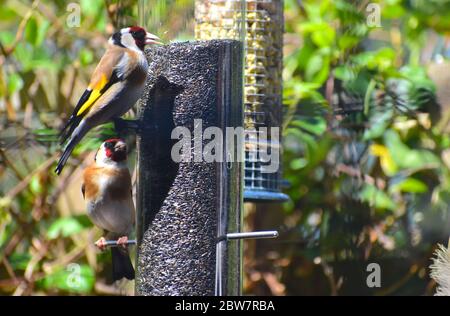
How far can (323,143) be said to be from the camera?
444cm

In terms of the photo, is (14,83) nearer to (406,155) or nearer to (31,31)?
(31,31)

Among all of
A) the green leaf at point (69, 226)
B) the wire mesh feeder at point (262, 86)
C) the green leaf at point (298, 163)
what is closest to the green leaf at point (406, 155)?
the green leaf at point (298, 163)

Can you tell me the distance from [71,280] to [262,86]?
A: 126cm

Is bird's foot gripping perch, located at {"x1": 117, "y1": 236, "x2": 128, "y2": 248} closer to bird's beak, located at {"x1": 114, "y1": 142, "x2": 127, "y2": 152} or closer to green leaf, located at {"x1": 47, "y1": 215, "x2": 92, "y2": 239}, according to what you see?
bird's beak, located at {"x1": 114, "y1": 142, "x2": 127, "y2": 152}

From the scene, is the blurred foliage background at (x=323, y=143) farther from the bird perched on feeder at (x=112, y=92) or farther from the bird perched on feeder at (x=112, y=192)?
the bird perched on feeder at (x=112, y=92)

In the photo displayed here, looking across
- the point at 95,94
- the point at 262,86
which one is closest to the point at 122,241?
the point at 95,94

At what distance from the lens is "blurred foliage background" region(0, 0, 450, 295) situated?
14.1 feet

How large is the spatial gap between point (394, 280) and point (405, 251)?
140 mm

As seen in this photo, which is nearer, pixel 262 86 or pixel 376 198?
pixel 262 86

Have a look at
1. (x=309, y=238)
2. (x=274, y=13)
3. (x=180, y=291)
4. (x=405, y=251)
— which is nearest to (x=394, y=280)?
(x=405, y=251)

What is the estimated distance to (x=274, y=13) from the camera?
393cm

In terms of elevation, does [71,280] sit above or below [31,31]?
below

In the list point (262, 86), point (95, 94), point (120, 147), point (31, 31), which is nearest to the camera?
point (95, 94)

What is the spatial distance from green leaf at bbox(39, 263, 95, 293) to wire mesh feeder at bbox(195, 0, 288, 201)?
38.3 inches
